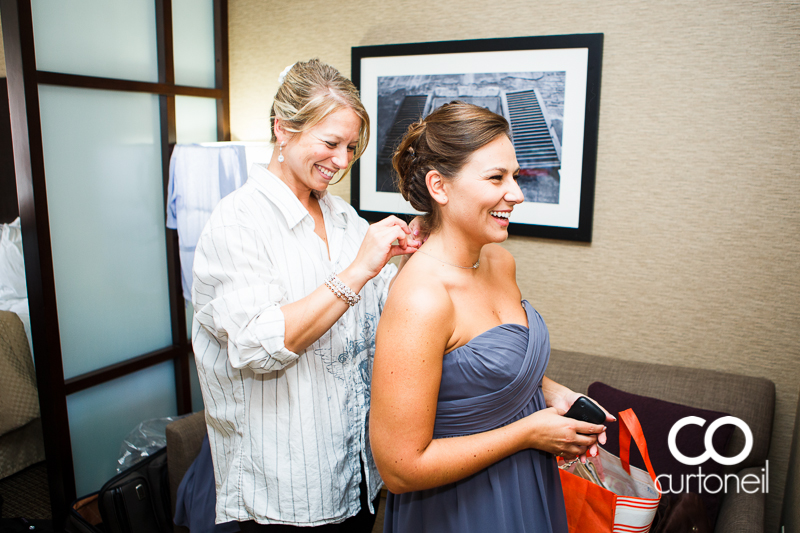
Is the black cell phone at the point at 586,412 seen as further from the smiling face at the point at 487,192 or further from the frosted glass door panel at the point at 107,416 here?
the frosted glass door panel at the point at 107,416

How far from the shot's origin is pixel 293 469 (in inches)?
52.1

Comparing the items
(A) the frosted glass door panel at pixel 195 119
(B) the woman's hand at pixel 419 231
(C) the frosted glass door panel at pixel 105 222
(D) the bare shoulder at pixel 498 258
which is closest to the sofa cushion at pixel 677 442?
(D) the bare shoulder at pixel 498 258

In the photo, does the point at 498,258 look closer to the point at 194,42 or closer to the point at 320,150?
the point at 320,150

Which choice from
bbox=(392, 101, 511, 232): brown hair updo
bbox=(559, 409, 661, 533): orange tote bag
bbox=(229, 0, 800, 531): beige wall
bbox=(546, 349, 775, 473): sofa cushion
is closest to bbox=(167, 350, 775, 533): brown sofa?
bbox=(546, 349, 775, 473): sofa cushion

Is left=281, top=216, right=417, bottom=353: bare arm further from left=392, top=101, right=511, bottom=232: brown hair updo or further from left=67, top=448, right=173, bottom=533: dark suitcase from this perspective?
left=67, top=448, right=173, bottom=533: dark suitcase

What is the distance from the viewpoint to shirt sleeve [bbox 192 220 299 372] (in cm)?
116

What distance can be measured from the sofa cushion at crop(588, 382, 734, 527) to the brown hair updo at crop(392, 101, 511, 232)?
3.93 feet

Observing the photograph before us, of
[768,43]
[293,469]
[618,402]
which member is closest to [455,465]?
[293,469]

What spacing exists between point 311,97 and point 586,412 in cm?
95

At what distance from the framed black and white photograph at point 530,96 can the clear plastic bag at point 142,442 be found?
1.57 m

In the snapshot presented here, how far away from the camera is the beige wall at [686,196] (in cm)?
195

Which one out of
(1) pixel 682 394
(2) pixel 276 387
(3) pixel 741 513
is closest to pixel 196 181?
(2) pixel 276 387

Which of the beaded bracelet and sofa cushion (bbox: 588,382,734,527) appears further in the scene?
sofa cushion (bbox: 588,382,734,527)

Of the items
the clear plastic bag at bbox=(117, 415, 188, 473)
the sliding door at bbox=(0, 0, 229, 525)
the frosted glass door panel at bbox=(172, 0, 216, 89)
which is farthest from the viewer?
the frosted glass door panel at bbox=(172, 0, 216, 89)
